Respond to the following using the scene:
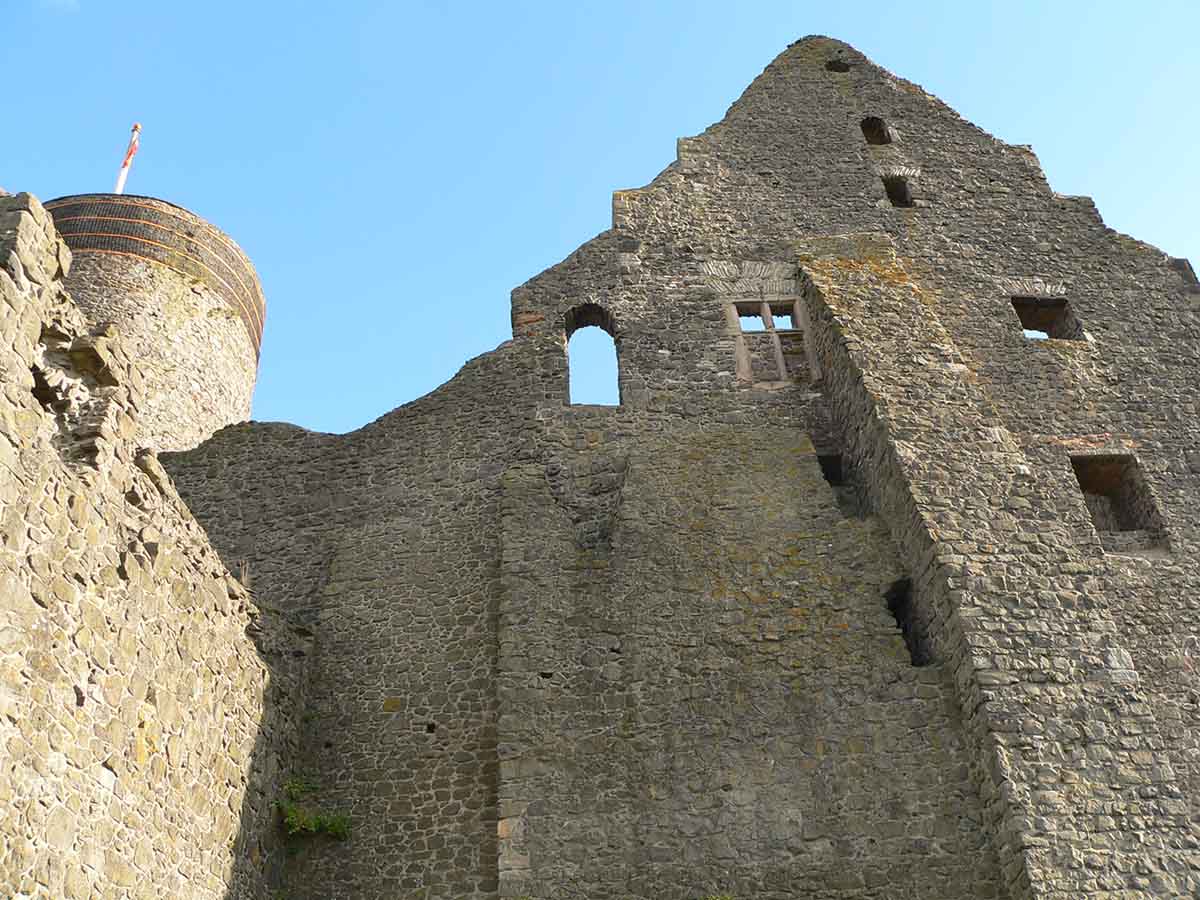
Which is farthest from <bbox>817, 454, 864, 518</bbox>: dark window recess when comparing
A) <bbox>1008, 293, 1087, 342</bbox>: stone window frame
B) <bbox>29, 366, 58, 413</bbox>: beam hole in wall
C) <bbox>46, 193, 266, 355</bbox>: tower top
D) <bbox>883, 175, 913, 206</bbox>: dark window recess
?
<bbox>46, 193, 266, 355</bbox>: tower top

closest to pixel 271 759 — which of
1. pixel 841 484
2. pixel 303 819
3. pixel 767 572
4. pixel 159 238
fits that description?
pixel 303 819

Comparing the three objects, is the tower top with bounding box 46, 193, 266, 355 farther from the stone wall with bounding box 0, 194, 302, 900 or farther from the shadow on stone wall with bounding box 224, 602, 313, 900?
the stone wall with bounding box 0, 194, 302, 900

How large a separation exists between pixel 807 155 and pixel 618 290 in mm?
4033

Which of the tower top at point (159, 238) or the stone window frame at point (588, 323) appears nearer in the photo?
the stone window frame at point (588, 323)

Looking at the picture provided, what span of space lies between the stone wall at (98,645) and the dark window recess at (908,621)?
548cm

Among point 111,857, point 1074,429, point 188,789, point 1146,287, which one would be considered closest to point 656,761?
point 188,789

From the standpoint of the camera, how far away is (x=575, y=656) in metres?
8.91

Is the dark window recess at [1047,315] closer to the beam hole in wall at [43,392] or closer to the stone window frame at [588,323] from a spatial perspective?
the stone window frame at [588,323]

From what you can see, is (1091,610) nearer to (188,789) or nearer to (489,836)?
(489,836)

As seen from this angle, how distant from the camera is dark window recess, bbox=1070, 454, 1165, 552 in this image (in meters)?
10.4

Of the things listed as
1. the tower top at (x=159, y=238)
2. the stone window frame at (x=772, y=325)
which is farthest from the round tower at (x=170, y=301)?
the stone window frame at (x=772, y=325)

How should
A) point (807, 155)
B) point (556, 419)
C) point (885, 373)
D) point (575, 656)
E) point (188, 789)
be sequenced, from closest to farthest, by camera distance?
point (188, 789) → point (575, 656) → point (885, 373) → point (556, 419) → point (807, 155)

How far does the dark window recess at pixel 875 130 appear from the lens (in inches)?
601

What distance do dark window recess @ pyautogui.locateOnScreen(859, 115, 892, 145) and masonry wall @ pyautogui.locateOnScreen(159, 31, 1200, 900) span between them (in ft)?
4.98
